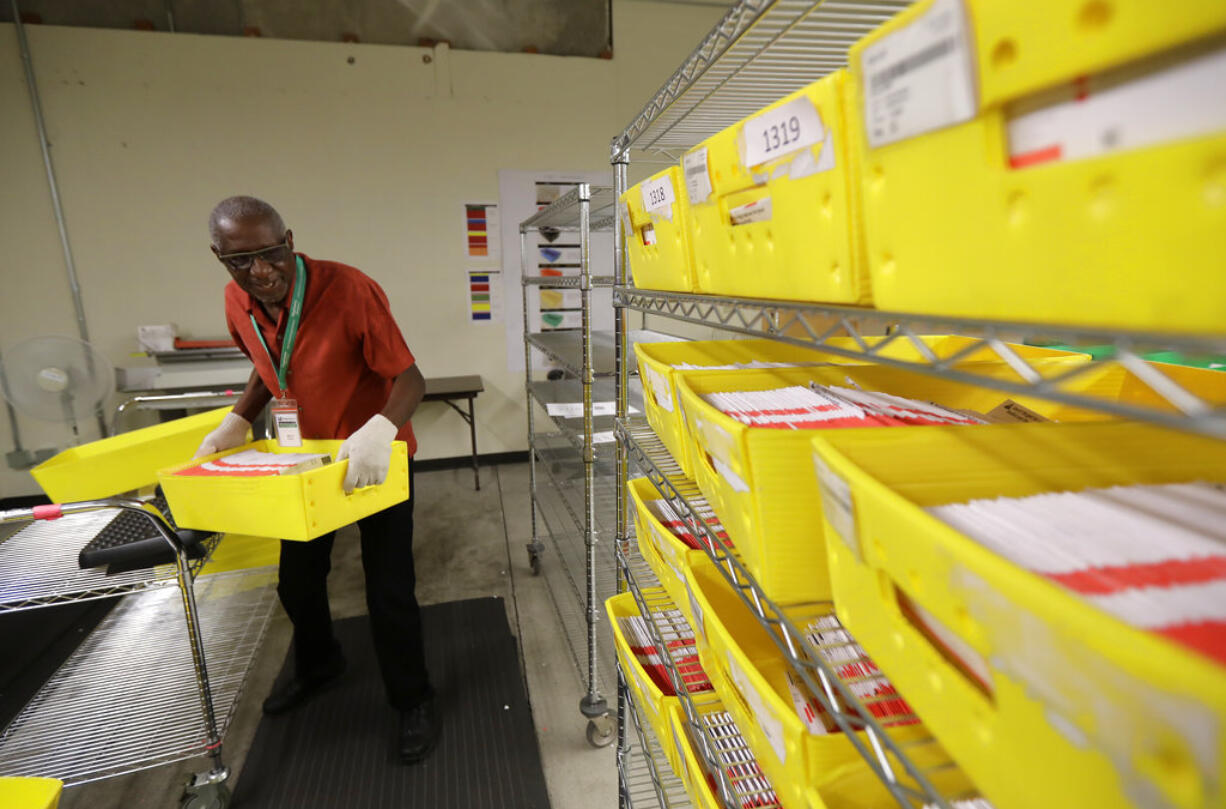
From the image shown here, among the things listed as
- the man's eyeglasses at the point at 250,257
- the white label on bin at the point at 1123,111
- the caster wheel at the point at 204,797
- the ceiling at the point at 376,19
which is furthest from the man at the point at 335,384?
the ceiling at the point at 376,19

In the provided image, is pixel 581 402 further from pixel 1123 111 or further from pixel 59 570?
pixel 1123 111

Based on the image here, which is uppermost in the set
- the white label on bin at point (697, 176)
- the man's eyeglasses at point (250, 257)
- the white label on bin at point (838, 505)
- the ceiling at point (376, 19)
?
the ceiling at point (376, 19)

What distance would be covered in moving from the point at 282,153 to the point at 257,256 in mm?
2862

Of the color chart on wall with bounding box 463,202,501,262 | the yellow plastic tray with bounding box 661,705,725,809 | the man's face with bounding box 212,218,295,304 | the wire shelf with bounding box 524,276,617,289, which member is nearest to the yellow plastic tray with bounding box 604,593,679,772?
the yellow plastic tray with bounding box 661,705,725,809

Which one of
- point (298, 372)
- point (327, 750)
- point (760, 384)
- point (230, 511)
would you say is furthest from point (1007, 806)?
point (327, 750)

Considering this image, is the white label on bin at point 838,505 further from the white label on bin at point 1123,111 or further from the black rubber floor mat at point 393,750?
the black rubber floor mat at point 393,750

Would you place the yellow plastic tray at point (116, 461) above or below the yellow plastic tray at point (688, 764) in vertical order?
above

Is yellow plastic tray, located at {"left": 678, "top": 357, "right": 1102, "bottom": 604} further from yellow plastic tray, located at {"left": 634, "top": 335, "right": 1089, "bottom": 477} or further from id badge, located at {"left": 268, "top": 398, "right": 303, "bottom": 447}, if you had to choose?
id badge, located at {"left": 268, "top": 398, "right": 303, "bottom": 447}

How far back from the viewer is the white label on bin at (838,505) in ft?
1.63

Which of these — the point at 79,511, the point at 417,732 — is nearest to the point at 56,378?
the point at 79,511

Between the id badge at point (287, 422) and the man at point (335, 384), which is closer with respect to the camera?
the man at point (335, 384)

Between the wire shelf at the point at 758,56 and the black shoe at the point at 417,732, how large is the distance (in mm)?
1780

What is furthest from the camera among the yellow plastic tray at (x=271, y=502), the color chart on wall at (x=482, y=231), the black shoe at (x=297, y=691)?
the color chart on wall at (x=482, y=231)

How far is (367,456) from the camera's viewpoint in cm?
139
